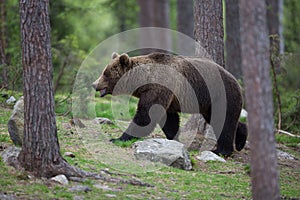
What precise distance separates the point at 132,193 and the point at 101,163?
4.46 ft

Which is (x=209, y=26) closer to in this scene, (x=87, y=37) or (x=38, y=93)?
(x=38, y=93)

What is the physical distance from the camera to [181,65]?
1030 cm

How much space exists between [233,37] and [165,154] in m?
8.57

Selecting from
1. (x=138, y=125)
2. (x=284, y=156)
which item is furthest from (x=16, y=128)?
(x=284, y=156)

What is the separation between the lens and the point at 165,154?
8.59 metres

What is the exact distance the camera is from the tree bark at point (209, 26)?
414 inches

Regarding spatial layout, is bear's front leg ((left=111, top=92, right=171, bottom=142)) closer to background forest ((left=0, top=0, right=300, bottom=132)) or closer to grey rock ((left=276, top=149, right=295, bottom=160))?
grey rock ((left=276, top=149, right=295, bottom=160))

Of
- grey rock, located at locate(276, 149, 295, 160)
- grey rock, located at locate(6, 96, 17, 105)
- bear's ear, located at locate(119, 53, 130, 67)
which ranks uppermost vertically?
bear's ear, located at locate(119, 53, 130, 67)

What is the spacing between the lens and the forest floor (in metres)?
6.71

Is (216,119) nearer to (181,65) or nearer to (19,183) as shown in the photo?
(181,65)

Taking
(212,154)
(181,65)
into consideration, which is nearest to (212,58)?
(181,65)

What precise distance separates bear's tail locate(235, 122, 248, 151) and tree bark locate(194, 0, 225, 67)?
146 centimetres

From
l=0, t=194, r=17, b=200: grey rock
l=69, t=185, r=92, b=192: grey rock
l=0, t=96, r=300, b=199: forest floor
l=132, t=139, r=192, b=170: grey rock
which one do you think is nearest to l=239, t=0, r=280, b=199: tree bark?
l=0, t=96, r=300, b=199: forest floor

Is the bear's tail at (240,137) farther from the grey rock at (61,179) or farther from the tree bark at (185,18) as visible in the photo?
the tree bark at (185,18)
